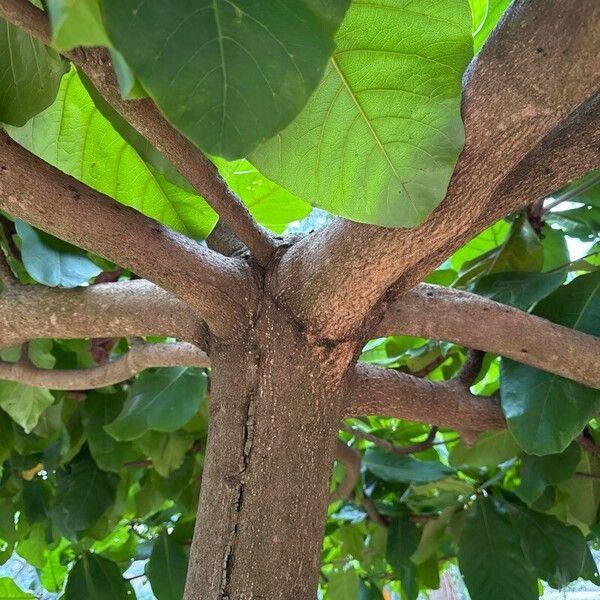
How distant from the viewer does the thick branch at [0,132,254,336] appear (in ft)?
1.55

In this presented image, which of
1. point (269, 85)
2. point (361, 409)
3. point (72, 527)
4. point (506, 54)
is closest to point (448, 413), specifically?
point (361, 409)

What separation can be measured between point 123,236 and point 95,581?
841 mm

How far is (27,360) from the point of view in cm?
84

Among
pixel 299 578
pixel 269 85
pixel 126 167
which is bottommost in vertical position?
pixel 299 578

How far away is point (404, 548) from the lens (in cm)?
125

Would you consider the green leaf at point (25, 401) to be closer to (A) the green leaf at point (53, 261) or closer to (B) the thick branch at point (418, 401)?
(A) the green leaf at point (53, 261)

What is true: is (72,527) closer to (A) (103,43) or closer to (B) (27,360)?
(B) (27,360)

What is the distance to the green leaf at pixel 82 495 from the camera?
1154mm

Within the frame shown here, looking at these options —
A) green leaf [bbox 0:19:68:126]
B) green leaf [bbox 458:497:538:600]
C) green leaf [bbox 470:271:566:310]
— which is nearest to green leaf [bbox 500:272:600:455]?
green leaf [bbox 470:271:566:310]

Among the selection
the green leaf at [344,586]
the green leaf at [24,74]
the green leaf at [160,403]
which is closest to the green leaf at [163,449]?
the green leaf at [160,403]

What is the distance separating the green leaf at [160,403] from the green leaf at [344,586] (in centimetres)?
53

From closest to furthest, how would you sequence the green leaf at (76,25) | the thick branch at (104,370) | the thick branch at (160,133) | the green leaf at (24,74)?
the green leaf at (76,25)
the thick branch at (160,133)
the green leaf at (24,74)
the thick branch at (104,370)

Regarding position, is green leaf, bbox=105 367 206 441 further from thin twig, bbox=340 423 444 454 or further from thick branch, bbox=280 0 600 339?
thick branch, bbox=280 0 600 339

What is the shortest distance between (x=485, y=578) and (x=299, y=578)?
26.3 inches
